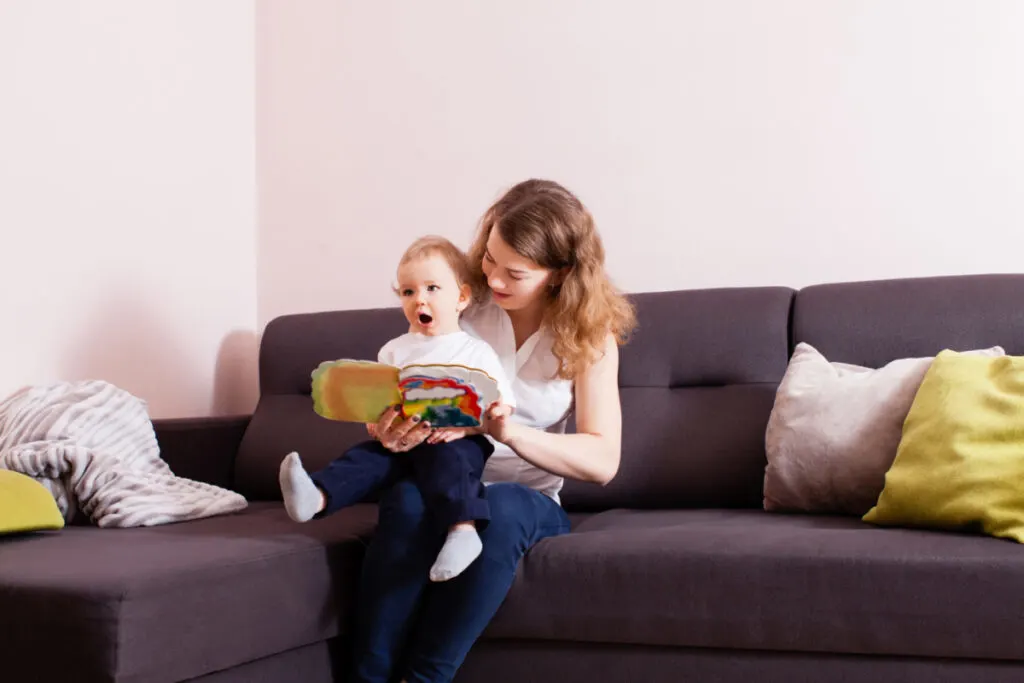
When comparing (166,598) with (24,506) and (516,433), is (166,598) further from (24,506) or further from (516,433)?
(516,433)

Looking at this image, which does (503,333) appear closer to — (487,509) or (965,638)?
(487,509)

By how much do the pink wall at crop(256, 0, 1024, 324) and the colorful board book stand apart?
46.1 inches

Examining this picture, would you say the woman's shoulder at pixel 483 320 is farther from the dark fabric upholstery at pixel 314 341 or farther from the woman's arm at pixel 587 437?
the dark fabric upholstery at pixel 314 341

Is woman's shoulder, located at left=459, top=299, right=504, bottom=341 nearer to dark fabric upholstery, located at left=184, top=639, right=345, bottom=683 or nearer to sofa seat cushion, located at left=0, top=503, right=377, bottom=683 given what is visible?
sofa seat cushion, located at left=0, top=503, right=377, bottom=683

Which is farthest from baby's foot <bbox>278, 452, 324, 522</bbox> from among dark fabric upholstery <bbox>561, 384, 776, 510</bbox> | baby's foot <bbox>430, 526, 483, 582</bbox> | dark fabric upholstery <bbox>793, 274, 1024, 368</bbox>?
dark fabric upholstery <bbox>793, 274, 1024, 368</bbox>

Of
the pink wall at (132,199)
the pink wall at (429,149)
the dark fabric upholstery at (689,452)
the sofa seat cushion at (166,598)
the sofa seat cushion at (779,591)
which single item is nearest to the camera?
the sofa seat cushion at (166,598)

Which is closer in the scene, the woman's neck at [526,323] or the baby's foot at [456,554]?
the baby's foot at [456,554]

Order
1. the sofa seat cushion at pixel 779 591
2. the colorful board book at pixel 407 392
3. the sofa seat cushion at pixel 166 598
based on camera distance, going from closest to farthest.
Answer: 1. the sofa seat cushion at pixel 166 598
2. the sofa seat cushion at pixel 779 591
3. the colorful board book at pixel 407 392

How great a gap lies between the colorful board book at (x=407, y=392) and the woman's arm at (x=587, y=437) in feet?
0.28

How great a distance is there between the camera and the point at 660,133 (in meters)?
2.80

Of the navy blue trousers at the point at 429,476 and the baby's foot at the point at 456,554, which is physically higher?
the navy blue trousers at the point at 429,476

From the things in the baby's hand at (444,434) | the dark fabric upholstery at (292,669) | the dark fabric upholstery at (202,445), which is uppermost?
the baby's hand at (444,434)

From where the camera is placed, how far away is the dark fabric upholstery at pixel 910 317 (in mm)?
2176

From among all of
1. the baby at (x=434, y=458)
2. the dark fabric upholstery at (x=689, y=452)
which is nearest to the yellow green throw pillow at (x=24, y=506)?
the baby at (x=434, y=458)
